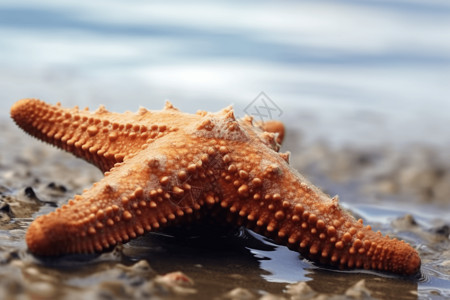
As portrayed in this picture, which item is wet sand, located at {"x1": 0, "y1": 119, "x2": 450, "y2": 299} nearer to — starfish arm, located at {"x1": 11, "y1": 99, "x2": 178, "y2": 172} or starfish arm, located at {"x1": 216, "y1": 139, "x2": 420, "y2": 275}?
starfish arm, located at {"x1": 216, "y1": 139, "x2": 420, "y2": 275}

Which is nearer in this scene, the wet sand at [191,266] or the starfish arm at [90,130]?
the wet sand at [191,266]

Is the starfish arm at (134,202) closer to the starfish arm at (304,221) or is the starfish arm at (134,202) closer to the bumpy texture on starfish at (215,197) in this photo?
the bumpy texture on starfish at (215,197)

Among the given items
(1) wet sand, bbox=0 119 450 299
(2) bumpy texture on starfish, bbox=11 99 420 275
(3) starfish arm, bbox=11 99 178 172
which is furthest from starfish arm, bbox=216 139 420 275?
(3) starfish arm, bbox=11 99 178 172

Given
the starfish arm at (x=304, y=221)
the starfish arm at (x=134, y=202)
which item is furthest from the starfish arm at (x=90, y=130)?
the starfish arm at (x=304, y=221)

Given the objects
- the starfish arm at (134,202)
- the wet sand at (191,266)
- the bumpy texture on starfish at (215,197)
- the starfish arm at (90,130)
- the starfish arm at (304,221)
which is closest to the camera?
the wet sand at (191,266)

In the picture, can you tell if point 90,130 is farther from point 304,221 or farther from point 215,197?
point 304,221

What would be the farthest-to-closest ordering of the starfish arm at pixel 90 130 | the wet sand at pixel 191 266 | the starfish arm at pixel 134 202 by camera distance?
1. the starfish arm at pixel 90 130
2. the starfish arm at pixel 134 202
3. the wet sand at pixel 191 266

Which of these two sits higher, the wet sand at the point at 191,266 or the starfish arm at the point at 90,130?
the starfish arm at the point at 90,130

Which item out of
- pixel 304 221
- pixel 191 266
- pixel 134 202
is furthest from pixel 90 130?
pixel 304 221
